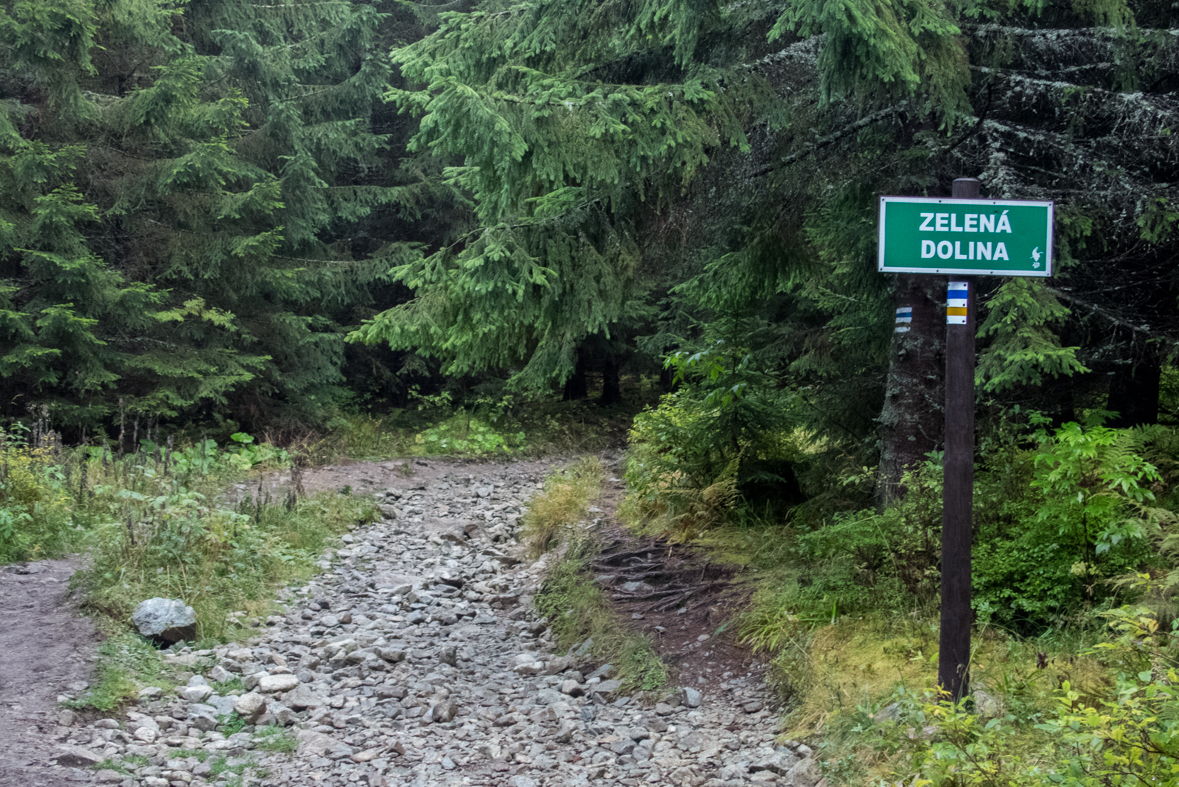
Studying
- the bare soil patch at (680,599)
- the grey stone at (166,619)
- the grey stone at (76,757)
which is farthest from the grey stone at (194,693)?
the bare soil patch at (680,599)

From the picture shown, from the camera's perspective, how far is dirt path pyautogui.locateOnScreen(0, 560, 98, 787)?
12.9ft

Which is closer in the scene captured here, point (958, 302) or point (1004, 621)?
point (958, 302)

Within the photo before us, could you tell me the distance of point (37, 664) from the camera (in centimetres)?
509

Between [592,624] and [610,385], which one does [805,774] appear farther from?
[610,385]

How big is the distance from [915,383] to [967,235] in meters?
2.98

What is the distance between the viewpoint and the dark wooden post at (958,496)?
11.7 ft

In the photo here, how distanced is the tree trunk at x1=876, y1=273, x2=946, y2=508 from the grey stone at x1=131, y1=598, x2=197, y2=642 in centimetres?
530

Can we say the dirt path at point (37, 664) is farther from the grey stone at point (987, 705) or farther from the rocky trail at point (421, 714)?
the grey stone at point (987, 705)

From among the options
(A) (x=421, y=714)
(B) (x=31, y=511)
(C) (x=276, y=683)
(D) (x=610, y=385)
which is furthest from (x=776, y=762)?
(D) (x=610, y=385)

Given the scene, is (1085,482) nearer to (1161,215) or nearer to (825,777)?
(1161,215)

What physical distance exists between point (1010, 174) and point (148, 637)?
6.74 m

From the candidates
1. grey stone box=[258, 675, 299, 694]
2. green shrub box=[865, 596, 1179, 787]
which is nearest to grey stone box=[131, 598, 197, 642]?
grey stone box=[258, 675, 299, 694]

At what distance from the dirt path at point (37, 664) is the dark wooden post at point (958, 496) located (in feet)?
13.5

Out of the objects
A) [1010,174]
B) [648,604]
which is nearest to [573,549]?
[648,604]
